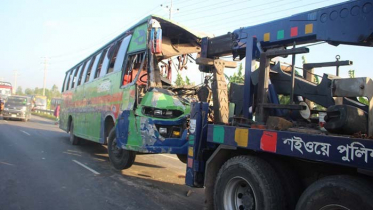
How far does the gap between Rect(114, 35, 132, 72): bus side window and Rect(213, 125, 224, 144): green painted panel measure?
4.55 metres

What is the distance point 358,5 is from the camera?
3434 millimetres

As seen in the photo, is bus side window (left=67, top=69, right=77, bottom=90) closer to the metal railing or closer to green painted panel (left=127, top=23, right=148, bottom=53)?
green painted panel (left=127, top=23, right=148, bottom=53)

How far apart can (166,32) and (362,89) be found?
537 cm

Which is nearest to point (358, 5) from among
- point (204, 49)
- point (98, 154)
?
point (204, 49)

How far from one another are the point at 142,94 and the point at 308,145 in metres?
4.69

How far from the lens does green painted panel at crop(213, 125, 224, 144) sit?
13.2 feet

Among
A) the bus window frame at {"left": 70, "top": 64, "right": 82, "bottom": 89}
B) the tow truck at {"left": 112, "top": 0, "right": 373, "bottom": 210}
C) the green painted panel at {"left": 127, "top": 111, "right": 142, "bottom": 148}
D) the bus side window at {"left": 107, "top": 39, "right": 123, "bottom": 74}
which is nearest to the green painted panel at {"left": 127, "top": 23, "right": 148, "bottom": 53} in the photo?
the bus side window at {"left": 107, "top": 39, "right": 123, "bottom": 74}

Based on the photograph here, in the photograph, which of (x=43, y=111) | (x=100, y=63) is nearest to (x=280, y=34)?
(x=100, y=63)

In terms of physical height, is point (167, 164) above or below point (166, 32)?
below

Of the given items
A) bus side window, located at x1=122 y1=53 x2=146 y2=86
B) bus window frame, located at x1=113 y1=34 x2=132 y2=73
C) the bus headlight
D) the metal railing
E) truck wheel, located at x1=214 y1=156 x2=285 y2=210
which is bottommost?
truck wheel, located at x1=214 y1=156 x2=285 y2=210

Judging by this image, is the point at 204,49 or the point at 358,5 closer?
the point at 358,5

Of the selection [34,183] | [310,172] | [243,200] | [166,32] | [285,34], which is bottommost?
[34,183]

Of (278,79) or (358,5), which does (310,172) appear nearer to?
(278,79)

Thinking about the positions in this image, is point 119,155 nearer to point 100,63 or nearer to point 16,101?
point 100,63
